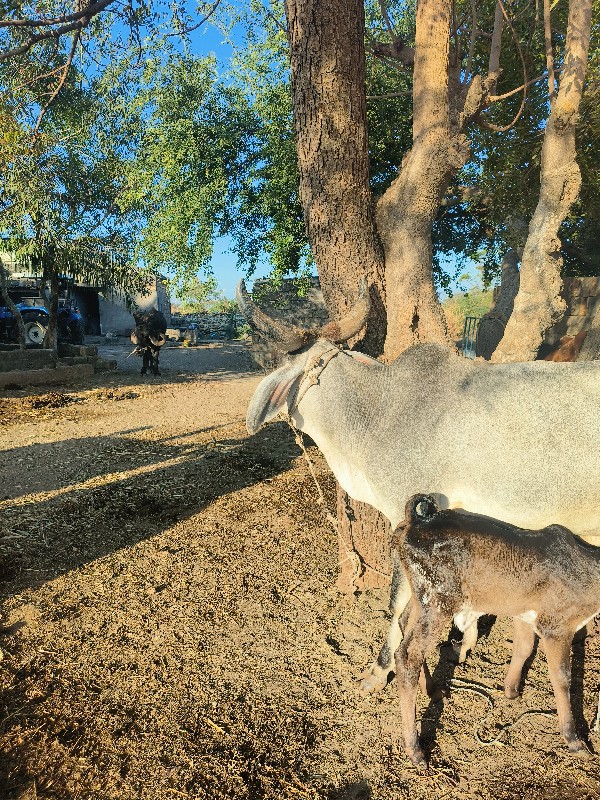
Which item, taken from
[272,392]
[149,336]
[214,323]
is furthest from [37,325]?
[272,392]

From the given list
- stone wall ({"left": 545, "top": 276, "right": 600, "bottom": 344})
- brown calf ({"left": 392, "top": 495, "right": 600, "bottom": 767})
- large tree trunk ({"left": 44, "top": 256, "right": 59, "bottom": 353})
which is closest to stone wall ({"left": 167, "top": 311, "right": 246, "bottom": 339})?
large tree trunk ({"left": 44, "top": 256, "right": 59, "bottom": 353})

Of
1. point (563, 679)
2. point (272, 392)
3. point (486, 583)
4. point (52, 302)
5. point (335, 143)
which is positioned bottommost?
point (563, 679)

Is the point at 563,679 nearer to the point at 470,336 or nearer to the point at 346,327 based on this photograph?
the point at 346,327

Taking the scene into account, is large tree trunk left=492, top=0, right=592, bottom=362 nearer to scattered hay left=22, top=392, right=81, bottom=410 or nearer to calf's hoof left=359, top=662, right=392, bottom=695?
calf's hoof left=359, top=662, right=392, bottom=695

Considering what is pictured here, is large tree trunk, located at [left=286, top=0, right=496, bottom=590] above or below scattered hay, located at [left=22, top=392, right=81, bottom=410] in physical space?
above

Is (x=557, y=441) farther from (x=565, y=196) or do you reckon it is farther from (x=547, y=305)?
(x=565, y=196)

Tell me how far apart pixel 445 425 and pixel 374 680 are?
158cm

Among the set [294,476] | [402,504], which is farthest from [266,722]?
[294,476]

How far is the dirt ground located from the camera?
109 inches

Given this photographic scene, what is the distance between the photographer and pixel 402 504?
10.4 ft

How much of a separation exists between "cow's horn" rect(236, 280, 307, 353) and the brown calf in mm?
1206

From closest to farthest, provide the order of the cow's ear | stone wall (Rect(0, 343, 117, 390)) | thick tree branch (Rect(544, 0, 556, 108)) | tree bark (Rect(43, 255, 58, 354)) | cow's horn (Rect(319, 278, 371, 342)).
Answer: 1. the cow's ear
2. cow's horn (Rect(319, 278, 371, 342))
3. thick tree branch (Rect(544, 0, 556, 108))
4. stone wall (Rect(0, 343, 117, 390))
5. tree bark (Rect(43, 255, 58, 354))

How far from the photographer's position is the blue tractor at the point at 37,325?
20.0 meters

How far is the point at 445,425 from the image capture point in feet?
10.2
